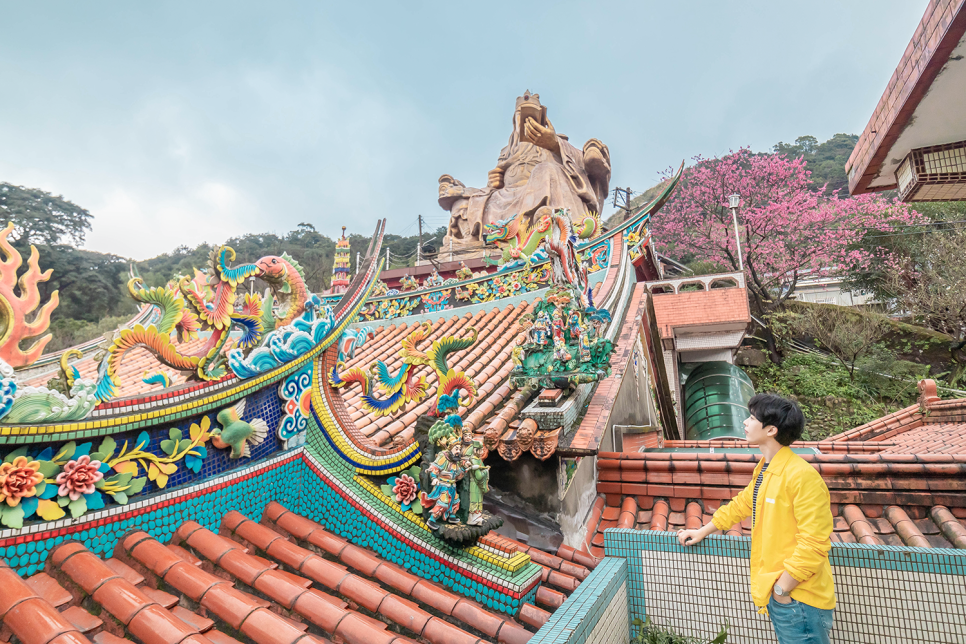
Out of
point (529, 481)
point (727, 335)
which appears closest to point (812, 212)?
point (727, 335)

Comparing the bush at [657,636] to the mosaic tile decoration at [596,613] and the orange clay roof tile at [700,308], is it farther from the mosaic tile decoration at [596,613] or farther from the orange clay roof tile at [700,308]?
the orange clay roof tile at [700,308]

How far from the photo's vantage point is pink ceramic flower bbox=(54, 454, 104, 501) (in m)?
2.14

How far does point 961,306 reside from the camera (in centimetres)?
1462

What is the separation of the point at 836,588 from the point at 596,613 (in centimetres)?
127

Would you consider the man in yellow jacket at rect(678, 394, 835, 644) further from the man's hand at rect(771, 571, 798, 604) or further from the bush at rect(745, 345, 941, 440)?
the bush at rect(745, 345, 941, 440)

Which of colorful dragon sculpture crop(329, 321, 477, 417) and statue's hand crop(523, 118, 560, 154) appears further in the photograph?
statue's hand crop(523, 118, 560, 154)

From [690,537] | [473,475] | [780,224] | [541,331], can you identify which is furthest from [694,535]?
[780,224]

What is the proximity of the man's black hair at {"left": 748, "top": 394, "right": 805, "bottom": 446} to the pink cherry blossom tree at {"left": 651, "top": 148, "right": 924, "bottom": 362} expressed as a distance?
669 inches

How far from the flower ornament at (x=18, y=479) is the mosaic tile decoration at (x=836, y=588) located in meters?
2.75

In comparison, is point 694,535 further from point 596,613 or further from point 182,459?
point 182,459

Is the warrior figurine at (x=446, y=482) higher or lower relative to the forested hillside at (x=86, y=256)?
lower

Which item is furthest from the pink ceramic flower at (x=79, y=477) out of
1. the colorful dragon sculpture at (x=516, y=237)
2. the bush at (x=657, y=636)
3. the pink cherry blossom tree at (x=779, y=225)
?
the pink cherry blossom tree at (x=779, y=225)

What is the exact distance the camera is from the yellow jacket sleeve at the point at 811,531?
2133mm

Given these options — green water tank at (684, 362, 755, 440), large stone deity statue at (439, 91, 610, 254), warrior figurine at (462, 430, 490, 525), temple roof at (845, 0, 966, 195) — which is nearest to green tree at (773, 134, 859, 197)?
large stone deity statue at (439, 91, 610, 254)
